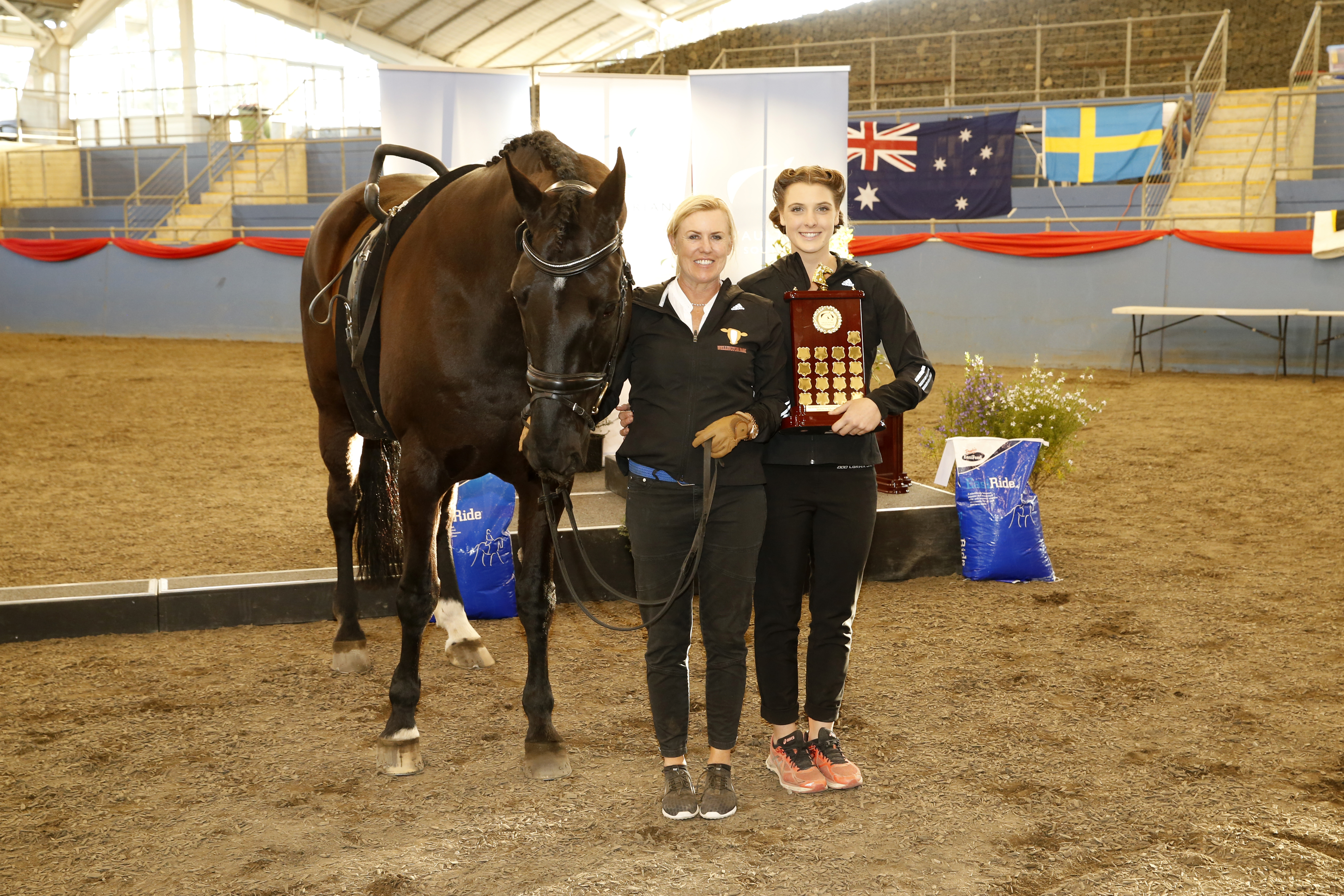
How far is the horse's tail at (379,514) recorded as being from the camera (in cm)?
387

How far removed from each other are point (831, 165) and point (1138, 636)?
3.81 metres

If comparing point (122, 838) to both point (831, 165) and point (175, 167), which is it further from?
point (175, 167)

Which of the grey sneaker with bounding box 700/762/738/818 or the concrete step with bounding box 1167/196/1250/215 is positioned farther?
the concrete step with bounding box 1167/196/1250/215

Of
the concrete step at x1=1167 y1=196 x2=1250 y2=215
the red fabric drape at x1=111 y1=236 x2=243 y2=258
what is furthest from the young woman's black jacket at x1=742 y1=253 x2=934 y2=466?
the red fabric drape at x1=111 y1=236 x2=243 y2=258

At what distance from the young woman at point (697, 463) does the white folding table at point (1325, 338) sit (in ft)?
34.5

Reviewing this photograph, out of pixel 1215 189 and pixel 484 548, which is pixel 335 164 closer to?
pixel 1215 189

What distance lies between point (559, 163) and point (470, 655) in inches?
72.6

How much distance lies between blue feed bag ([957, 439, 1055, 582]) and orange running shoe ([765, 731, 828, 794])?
6.64 feet

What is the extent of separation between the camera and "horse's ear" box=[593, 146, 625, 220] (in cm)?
224

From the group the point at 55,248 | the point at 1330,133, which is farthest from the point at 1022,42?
the point at 55,248

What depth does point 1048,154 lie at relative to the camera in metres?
15.1

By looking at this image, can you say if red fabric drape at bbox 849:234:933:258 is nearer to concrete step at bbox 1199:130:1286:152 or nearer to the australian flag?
the australian flag

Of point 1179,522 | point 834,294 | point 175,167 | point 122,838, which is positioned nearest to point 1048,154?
point 1179,522

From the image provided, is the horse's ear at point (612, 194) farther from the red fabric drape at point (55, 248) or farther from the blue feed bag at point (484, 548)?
the red fabric drape at point (55, 248)
